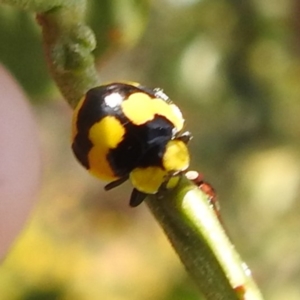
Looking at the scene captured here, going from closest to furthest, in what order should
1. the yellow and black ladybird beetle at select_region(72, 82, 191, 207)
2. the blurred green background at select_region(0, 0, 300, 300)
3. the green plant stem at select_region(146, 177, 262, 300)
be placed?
1. the green plant stem at select_region(146, 177, 262, 300)
2. the yellow and black ladybird beetle at select_region(72, 82, 191, 207)
3. the blurred green background at select_region(0, 0, 300, 300)

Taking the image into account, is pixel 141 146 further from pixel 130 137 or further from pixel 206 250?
pixel 206 250

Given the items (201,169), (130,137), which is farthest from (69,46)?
(201,169)

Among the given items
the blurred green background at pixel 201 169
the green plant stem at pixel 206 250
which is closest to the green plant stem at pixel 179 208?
the green plant stem at pixel 206 250

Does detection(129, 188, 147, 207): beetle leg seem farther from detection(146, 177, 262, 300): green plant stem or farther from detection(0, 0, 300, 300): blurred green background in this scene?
detection(0, 0, 300, 300): blurred green background

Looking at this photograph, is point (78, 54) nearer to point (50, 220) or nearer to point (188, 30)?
point (188, 30)

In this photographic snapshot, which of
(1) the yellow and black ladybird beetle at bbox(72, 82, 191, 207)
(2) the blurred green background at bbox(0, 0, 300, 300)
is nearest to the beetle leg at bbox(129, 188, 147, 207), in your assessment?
(1) the yellow and black ladybird beetle at bbox(72, 82, 191, 207)

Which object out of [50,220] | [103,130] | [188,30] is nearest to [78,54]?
[103,130]
